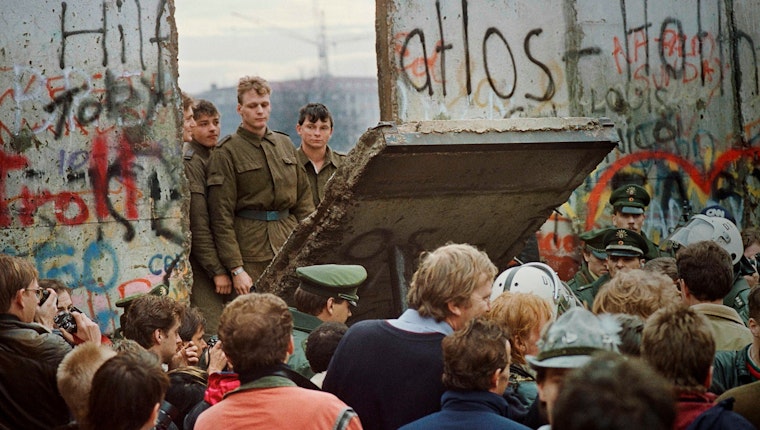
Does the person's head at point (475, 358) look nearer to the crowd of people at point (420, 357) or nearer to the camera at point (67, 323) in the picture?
the crowd of people at point (420, 357)

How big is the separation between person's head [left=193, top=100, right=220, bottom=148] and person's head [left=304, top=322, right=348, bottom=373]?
409 centimetres

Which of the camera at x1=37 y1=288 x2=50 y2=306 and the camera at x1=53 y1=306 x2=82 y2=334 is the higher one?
the camera at x1=37 y1=288 x2=50 y2=306

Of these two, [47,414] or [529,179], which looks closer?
[47,414]

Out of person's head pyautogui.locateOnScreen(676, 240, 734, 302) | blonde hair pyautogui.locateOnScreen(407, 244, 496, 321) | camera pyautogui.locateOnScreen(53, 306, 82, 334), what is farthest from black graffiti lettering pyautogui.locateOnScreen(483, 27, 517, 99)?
blonde hair pyautogui.locateOnScreen(407, 244, 496, 321)

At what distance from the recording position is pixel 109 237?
8266 millimetres

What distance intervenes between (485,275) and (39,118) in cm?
486

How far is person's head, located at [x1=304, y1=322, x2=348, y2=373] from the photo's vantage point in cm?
472

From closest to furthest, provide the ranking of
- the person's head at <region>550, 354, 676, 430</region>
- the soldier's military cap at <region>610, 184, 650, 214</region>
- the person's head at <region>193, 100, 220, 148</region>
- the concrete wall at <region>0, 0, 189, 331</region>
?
the person's head at <region>550, 354, 676, 430</region> < the concrete wall at <region>0, 0, 189, 331</region> < the person's head at <region>193, 100, 220, 148</region> < the soldier's military cap at <region>610, 184, 650, 214</region>

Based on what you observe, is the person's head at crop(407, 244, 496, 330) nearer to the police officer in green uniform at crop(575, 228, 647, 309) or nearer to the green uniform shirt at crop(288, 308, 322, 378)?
the green uniform shirt at crop(288, 308, 322, 378)

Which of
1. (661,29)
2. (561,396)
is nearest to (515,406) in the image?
(561,396)

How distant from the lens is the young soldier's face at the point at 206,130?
8555 mm

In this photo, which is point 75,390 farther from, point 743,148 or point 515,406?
point 743,148

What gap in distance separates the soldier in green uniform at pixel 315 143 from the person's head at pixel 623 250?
7.62 feet

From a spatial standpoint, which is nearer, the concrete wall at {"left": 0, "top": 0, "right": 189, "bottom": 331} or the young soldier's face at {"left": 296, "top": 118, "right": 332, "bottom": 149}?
the concrete wall at {"left": 0, "top": 0, "right": 189, "bottom": 331}
